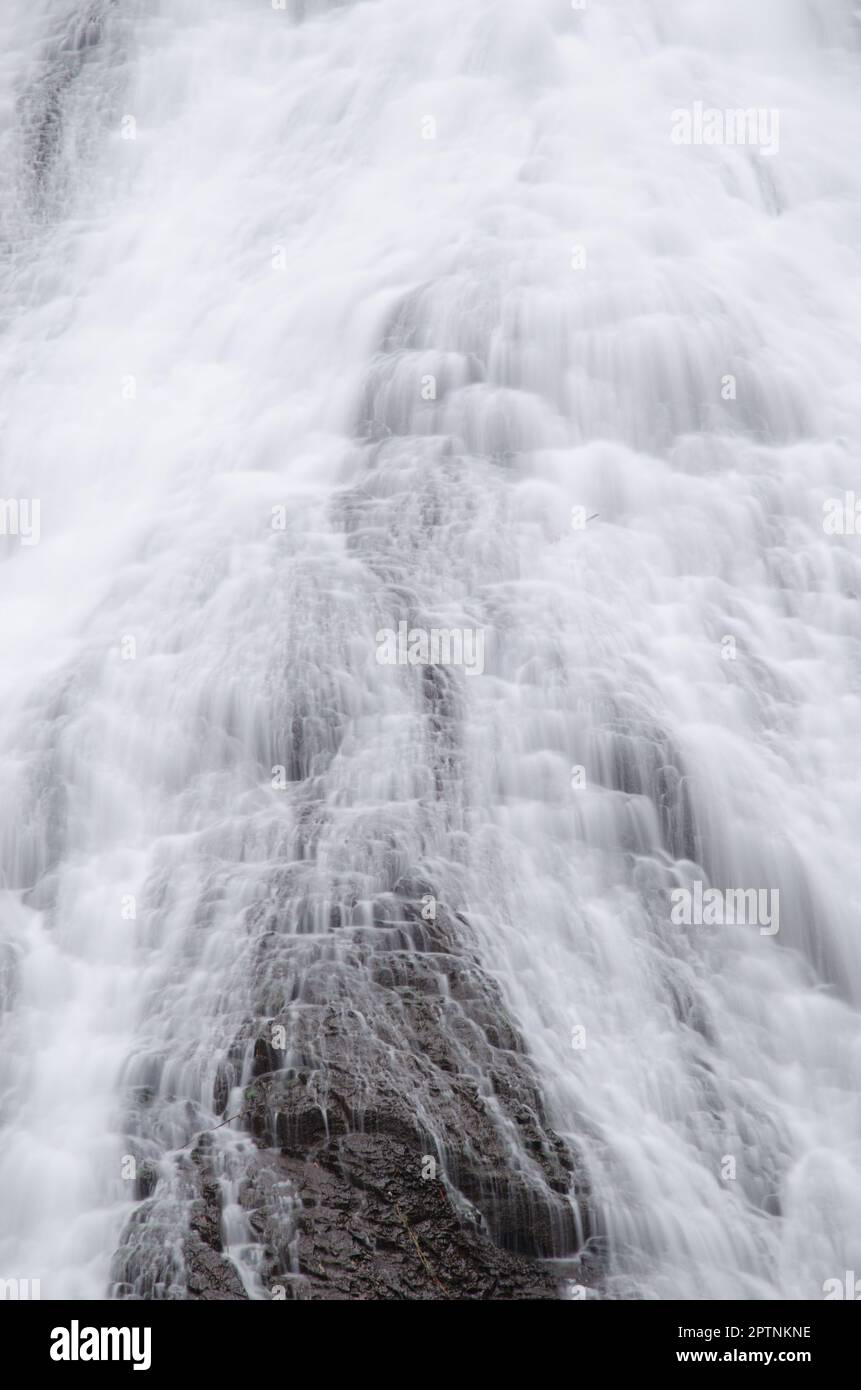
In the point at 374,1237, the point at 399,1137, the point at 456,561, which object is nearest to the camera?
the point at 374,1237

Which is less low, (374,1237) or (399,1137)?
(399,1137)

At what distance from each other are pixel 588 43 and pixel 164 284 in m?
5.12

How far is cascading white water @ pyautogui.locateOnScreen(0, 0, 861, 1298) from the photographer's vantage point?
6855 mm

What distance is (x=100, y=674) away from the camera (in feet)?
29.0

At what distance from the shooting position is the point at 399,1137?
6477mm

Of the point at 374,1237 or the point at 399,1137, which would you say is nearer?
the point at 374,1237

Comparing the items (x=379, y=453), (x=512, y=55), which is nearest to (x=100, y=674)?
(x=379, y=453)

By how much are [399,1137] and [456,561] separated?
410cm

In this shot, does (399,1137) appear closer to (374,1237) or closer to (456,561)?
(374,1237)

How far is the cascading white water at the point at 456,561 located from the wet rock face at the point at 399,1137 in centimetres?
19

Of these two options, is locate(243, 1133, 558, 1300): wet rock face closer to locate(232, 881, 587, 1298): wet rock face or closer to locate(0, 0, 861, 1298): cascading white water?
locate(232, 881, 587, 1298): wet rock face

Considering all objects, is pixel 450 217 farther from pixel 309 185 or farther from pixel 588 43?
pixel 588 43

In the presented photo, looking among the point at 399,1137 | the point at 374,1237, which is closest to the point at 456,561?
the point at 399,1137

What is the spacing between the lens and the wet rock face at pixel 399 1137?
20.4ft
